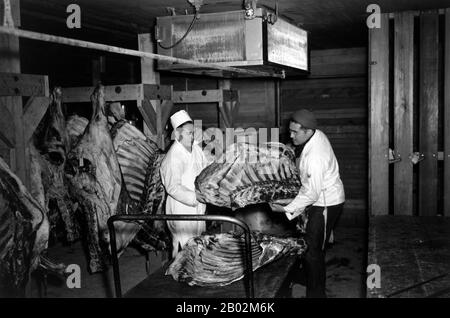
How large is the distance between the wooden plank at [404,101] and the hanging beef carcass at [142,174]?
301 centimetres

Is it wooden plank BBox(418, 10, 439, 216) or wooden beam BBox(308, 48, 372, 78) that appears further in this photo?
wooden beam BBox(308, 48, 372, 78)

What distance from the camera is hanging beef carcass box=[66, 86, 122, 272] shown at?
495cm

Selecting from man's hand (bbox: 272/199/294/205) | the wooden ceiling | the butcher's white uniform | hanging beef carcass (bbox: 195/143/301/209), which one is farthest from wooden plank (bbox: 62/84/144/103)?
man's hand (bbox: 272/199/294/205)

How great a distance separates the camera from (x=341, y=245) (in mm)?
8414

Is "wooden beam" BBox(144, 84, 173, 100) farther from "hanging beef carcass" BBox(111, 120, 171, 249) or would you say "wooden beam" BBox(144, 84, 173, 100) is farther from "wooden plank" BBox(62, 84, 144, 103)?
"hanging beef carcass" BBox(111, 120, 171, 249)

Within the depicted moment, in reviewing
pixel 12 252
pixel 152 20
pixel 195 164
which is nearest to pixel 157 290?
pixel 12 252

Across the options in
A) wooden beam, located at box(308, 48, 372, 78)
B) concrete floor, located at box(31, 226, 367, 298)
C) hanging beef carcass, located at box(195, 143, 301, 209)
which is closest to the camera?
hanging beef carcass, located at box(195, 143, 301, 209)

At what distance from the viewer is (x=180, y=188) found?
515cm

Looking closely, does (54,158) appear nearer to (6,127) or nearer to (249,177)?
(6,127)

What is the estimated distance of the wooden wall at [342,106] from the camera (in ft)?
29.6

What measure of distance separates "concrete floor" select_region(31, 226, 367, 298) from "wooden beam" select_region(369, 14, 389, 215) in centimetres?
128

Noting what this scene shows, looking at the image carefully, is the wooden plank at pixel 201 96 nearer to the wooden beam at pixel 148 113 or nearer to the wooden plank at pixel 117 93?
the wooden beam at pixel 148 113

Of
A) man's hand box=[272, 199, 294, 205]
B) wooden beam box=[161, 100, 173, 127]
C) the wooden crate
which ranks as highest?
the wooden crate

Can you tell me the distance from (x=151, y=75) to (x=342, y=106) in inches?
178
